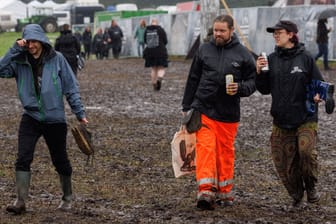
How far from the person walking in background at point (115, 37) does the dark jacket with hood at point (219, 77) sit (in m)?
38.4

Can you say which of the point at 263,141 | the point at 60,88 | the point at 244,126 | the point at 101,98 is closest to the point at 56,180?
the point at 60,88

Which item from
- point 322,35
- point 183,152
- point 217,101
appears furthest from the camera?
point 322,35

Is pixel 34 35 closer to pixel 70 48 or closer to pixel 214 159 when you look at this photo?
pixel 214 159

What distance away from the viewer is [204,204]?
28.0ft

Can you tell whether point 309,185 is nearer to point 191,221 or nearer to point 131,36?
point 191,221

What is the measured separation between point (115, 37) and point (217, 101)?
127 ft

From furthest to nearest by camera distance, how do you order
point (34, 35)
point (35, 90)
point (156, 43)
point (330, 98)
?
point (156, 43) < point (330, 98) < point (35, 90) < point (34, 35)

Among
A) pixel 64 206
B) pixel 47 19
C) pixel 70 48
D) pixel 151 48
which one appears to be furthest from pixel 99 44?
pixel 64 206

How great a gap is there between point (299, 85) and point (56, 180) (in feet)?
10.2

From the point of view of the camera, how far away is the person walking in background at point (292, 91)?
8.61m

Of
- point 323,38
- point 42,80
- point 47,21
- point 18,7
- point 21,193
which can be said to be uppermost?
point 42,80

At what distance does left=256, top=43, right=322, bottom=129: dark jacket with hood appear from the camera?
860cm

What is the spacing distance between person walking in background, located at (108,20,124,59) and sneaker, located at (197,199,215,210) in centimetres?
3876

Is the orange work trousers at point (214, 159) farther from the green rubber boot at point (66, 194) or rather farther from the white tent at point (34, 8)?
the white tent at point (34, 8)
